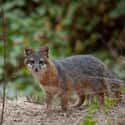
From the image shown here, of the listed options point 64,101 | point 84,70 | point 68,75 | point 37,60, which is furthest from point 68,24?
point 64,101

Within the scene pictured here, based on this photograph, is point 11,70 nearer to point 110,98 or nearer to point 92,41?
point 92,41

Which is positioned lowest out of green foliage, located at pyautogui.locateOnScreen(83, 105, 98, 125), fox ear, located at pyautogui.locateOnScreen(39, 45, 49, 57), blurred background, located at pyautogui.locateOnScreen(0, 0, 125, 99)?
green foliage, located at pyautogui.locateOnScreen(83, 105, 98, 125)

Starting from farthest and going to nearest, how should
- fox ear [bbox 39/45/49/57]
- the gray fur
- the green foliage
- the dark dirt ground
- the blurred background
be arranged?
the blurred background
the gray fur
fox ear [bbox 39/45/49/57]
the dark dirt ground
the green foliage

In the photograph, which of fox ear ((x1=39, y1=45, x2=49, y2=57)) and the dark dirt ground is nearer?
the dark dirt ground

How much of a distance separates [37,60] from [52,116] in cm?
74

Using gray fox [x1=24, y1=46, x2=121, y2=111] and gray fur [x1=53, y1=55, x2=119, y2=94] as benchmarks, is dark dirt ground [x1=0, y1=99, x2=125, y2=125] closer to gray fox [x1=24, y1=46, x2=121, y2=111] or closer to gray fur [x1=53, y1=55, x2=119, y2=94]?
gray fox [x1=24, y1=46, x2=121, y2=111]

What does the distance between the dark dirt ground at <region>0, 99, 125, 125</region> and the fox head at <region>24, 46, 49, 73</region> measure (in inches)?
17.8

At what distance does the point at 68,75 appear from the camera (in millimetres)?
7711

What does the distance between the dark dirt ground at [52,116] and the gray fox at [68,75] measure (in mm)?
184

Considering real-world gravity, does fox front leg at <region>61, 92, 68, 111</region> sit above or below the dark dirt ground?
above

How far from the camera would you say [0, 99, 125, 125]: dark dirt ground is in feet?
21.8

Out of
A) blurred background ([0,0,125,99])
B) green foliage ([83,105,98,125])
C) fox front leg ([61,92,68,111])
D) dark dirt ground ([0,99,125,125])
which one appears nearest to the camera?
green foliage ([83,105,98,125])


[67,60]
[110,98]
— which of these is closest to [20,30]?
[67,60]

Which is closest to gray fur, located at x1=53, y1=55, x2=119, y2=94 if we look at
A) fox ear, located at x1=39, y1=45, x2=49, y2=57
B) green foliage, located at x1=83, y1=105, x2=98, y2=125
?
fox ear, located at x1=39, y1=45, x2=49, y2=57
